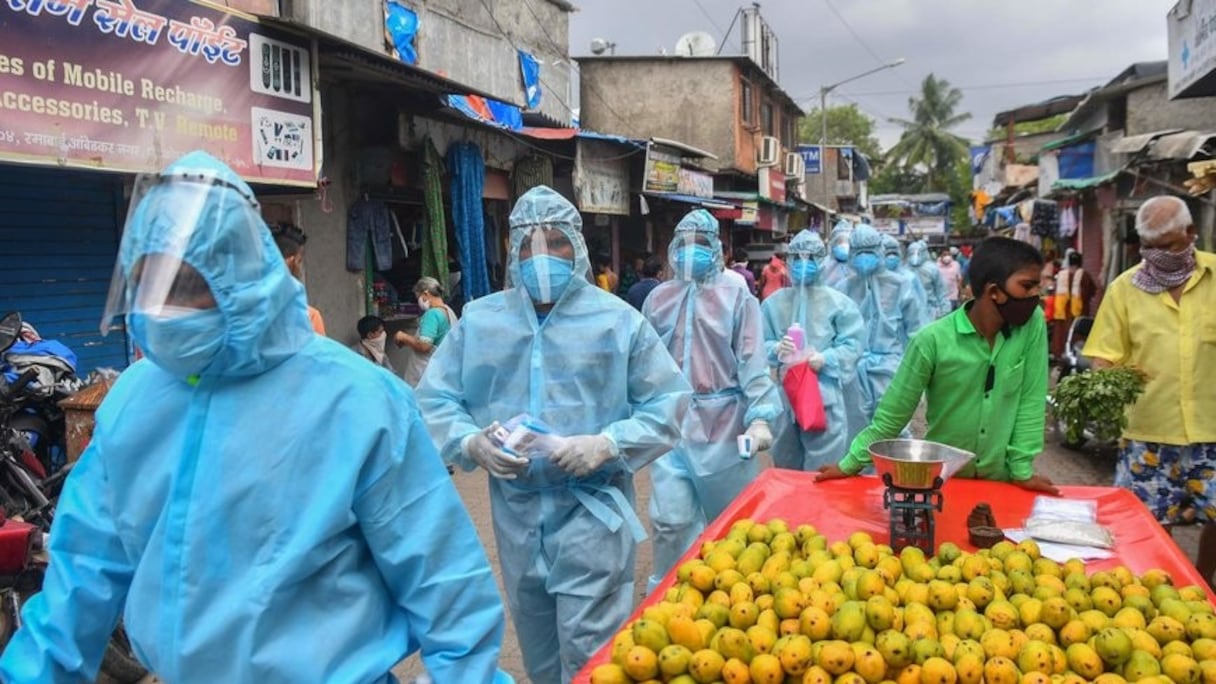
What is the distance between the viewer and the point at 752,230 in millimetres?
29469

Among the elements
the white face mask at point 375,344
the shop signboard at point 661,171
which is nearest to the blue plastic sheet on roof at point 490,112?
the white face mask at point 375,344

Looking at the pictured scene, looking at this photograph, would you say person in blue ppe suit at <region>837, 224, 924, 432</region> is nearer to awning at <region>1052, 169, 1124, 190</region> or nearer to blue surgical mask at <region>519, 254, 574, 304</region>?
blue surgical mask at <region>519, 254, 574, 304</region>

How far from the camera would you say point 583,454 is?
3076mm

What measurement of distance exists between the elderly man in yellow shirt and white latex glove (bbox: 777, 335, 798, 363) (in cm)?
178

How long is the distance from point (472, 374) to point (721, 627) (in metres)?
1.44

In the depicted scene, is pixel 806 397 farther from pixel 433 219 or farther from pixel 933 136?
pixel 933 136

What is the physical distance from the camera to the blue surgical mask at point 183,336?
174cm

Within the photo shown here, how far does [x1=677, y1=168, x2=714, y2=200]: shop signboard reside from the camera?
53.8 ft

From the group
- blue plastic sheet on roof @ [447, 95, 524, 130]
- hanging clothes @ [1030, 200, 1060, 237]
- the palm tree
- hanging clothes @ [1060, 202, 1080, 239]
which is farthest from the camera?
the palm tree

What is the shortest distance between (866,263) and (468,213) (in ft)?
14.5

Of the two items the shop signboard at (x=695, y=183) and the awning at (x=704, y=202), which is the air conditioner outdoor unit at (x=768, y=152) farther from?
the shop signboard at (x=695, y=183)

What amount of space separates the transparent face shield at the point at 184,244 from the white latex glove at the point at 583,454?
1.44m

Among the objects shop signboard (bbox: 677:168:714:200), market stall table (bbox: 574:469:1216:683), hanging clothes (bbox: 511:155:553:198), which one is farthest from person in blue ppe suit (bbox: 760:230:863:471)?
shop signboard (bbox: 677:168:714:200)

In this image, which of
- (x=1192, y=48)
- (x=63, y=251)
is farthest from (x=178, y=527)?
(x=1192, y=48)
